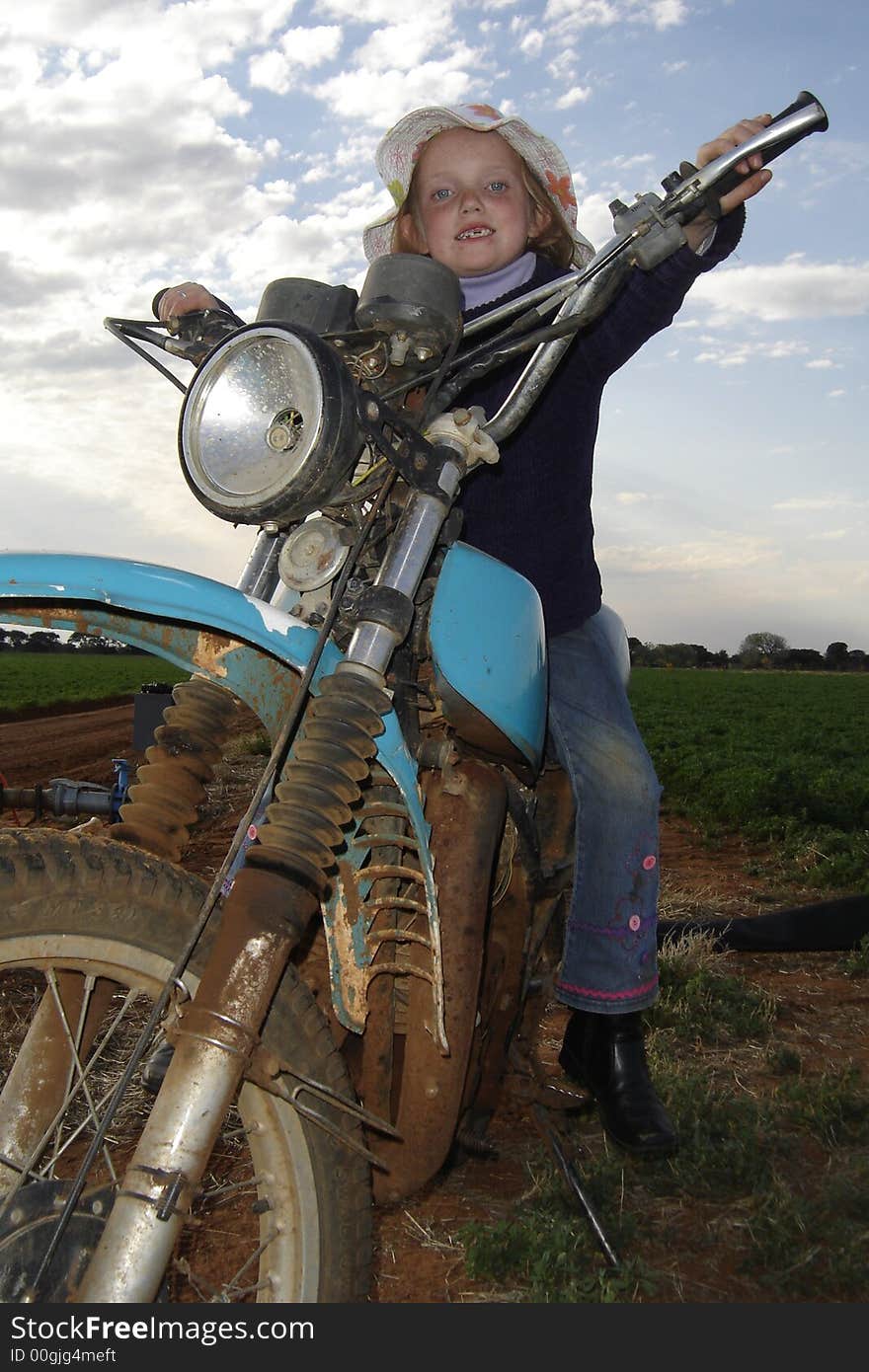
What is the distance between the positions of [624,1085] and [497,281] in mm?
2003

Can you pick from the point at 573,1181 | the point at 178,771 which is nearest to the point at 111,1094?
the point at 178,771

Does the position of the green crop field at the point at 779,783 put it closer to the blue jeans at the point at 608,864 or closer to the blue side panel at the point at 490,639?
the blue jeans at the point at 608,864

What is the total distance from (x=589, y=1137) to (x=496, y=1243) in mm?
798

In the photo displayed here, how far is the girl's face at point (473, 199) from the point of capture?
2.54 meters

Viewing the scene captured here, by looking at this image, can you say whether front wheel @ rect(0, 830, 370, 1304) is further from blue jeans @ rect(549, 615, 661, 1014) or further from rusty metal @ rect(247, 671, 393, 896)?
blue jeans @ rect(549, 615, 661, 1014)

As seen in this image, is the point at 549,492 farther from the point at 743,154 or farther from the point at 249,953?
the point at 249,953

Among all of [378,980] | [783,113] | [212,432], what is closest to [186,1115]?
[378,980]

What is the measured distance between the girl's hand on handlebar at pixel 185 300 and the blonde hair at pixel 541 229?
710 mm

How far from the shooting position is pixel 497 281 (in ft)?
8.34

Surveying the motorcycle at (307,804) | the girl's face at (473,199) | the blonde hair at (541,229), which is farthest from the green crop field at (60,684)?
the motorcycle at (307,804)

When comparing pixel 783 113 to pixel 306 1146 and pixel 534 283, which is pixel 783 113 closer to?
pixel 534 283

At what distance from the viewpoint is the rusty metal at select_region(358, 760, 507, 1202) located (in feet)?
6.16

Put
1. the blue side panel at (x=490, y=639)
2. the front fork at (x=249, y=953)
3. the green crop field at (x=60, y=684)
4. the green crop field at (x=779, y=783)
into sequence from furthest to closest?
the green crop field at (x=60, y=684), the green crop field at (x=779, y=783), the blue side panel at (x=490, y=639), the front fork at (x=249, y=953)

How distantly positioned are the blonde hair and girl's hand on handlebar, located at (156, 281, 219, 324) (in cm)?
71
